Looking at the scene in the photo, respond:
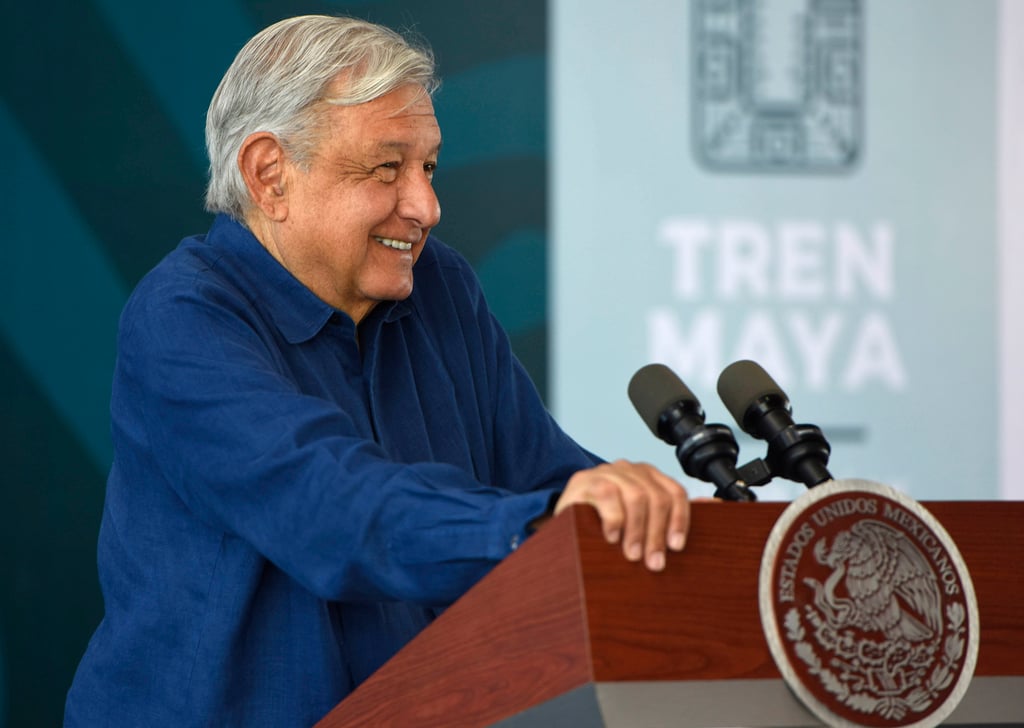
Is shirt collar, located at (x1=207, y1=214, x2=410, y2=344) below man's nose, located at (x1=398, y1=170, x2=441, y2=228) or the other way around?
below

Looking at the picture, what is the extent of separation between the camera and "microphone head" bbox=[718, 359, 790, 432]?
1478 mm

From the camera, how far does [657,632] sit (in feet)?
3.39

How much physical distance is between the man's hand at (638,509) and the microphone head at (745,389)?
1.31ft

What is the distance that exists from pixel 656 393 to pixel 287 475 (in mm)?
378

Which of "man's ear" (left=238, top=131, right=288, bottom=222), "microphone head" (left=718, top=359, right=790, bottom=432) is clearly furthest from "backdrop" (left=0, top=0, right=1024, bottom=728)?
"microphone head" (left=718, top=359, right=790, bottom=432)

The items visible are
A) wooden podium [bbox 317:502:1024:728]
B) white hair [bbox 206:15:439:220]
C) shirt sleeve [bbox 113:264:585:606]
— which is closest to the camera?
wooden podium [bbox 317:502:1024:728]

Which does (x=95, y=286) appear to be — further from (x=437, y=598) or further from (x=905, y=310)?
(x=437, y=598)

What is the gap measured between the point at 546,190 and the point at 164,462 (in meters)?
2.15

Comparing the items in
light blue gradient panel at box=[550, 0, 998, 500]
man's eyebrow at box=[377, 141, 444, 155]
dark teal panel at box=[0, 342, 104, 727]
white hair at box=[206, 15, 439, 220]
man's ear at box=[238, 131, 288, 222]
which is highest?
white hair at box=[206, 15, 439, 220]

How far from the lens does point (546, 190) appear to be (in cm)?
359

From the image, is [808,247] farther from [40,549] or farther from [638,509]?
[638,509]

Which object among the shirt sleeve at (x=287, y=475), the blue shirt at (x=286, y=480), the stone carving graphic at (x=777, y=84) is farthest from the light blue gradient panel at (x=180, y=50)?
the shirt sleeve at (x=287, y=475)

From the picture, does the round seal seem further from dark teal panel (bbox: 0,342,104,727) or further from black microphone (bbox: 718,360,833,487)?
dark teal panel (bbox: 0,342,104,727)

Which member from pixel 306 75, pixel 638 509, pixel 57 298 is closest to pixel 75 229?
pixel 57 298
